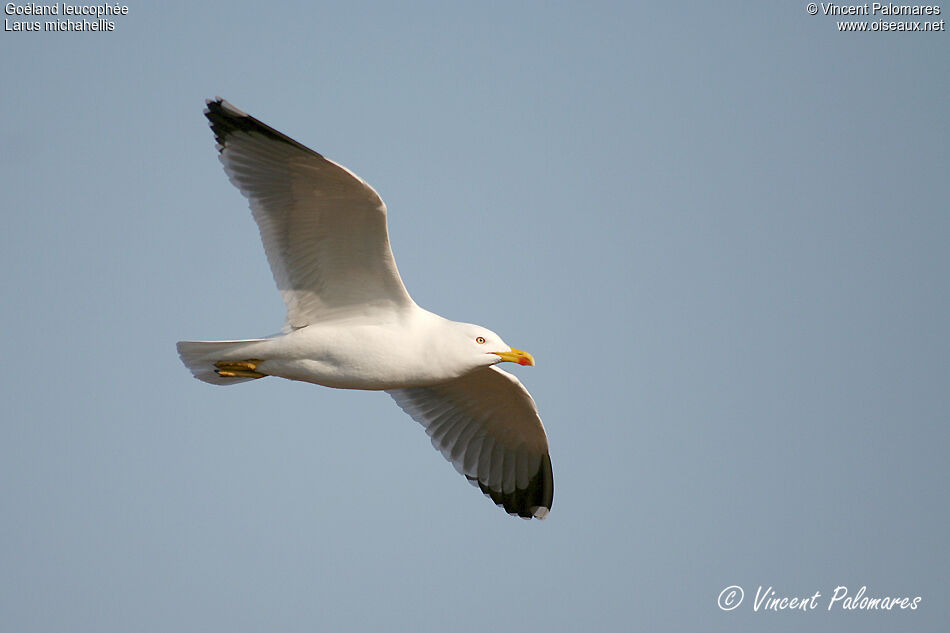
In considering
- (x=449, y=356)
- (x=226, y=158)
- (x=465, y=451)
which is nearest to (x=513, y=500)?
(x=465, y=451)

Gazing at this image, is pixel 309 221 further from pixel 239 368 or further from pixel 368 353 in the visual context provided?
pixel 239 368

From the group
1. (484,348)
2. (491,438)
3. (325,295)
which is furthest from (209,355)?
(491,438)

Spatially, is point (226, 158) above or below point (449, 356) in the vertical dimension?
above

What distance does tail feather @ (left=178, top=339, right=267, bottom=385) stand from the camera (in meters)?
12.0

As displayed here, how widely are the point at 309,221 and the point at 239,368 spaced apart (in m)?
1.52

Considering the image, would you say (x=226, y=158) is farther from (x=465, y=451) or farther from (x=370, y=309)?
(x=465, y=451)

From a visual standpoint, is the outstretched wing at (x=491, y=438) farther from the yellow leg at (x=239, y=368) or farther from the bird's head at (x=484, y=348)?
the yellow leg at (x=239, y=368)

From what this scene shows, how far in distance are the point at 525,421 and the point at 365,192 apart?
3965 mm

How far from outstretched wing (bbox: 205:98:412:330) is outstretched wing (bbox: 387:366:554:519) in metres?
2.29

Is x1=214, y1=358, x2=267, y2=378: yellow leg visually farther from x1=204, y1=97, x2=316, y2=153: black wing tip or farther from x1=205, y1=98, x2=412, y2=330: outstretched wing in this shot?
x1=204, y1=97, x2=316, y2=153: black wing tip

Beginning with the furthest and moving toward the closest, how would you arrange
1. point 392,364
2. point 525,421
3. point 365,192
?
point 525,421 < point 392,364 < point 365,192

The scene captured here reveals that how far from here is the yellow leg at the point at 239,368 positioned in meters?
12.1

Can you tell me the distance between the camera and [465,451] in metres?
14.6

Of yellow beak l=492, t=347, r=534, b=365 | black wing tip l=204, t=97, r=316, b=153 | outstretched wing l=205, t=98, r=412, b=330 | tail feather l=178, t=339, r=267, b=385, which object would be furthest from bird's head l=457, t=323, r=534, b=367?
black wing tip l=204, t=97, r=316, b=153
